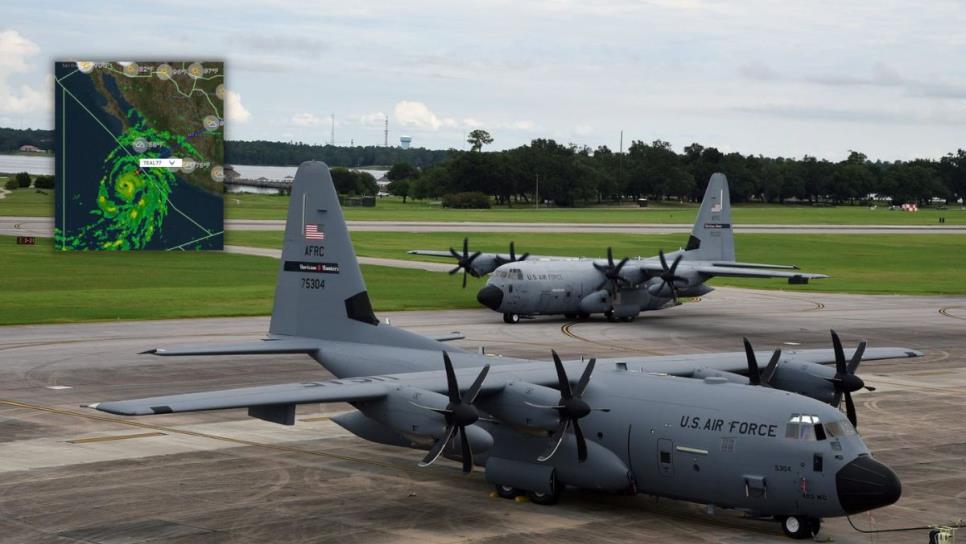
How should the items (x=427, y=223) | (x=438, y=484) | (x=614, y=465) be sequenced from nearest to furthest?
(x=614, y=465)
(x=438, y=484)
(x=427, y=223)

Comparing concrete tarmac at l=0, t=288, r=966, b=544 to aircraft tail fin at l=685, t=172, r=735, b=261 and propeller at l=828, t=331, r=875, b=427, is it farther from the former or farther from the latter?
aircraft tail fin at l=685, t=172, r=735, b=261

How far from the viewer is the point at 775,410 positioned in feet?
84.8

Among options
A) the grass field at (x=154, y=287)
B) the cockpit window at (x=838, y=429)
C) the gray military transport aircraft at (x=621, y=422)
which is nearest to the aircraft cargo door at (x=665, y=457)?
the gray military transport aircraft at (x=621, y=422)

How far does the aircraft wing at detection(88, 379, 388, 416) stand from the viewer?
23.0 m

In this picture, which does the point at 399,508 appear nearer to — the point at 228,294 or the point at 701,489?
the point at 701,489

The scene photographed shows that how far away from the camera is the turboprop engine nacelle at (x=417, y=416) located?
2605cm

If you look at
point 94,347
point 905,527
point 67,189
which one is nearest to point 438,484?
point 905,527

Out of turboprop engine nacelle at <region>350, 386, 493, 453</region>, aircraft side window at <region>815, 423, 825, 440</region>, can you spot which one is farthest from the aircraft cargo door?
turboprop engine nacelle at <region>350, 386, 493, 453</region>

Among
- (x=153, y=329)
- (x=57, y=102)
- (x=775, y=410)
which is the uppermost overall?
(x=57, y=102)

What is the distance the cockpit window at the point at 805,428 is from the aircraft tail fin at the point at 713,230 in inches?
1854

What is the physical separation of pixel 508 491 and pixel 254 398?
7054 millimetres

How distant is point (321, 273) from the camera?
34.3 metres

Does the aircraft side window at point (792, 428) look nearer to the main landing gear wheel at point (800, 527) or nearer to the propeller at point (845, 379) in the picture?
the main landing gear wheel at point (800, 527)

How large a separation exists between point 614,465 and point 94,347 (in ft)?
109
